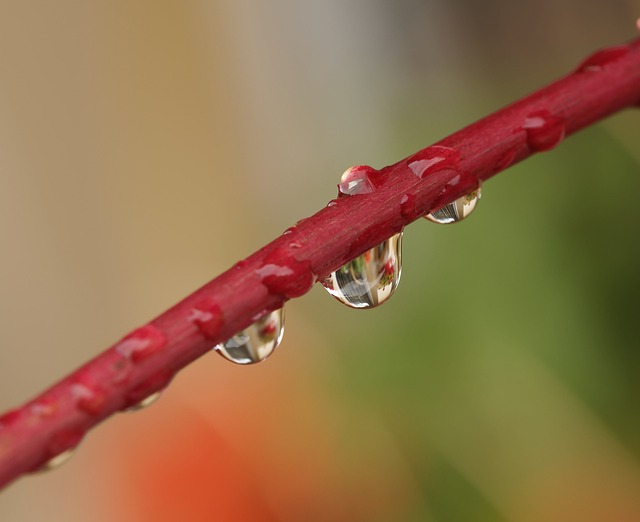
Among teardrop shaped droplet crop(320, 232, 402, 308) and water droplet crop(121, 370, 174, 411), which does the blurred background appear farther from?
water droplet crop(121, 370, 174, 411)

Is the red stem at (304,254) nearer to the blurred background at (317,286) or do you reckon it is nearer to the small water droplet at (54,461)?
the small water droplet at (54,461)

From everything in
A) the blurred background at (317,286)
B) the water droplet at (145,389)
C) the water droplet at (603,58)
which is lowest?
the water droplet at (145,389)

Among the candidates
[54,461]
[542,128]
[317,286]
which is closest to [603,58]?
[542,128]

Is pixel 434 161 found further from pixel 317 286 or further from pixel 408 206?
pixel 317 286

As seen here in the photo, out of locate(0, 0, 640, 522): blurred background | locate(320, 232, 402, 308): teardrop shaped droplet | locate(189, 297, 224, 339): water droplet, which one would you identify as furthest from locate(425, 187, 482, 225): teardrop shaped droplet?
locate(0, 0, 640, 522): blurred background

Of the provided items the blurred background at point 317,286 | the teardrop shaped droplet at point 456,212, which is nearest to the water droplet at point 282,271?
the teardrop shaped droplet at point 456,212

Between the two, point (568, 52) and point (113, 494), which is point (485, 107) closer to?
point (568, 52)

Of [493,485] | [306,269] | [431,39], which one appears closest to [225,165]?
[431,39]
